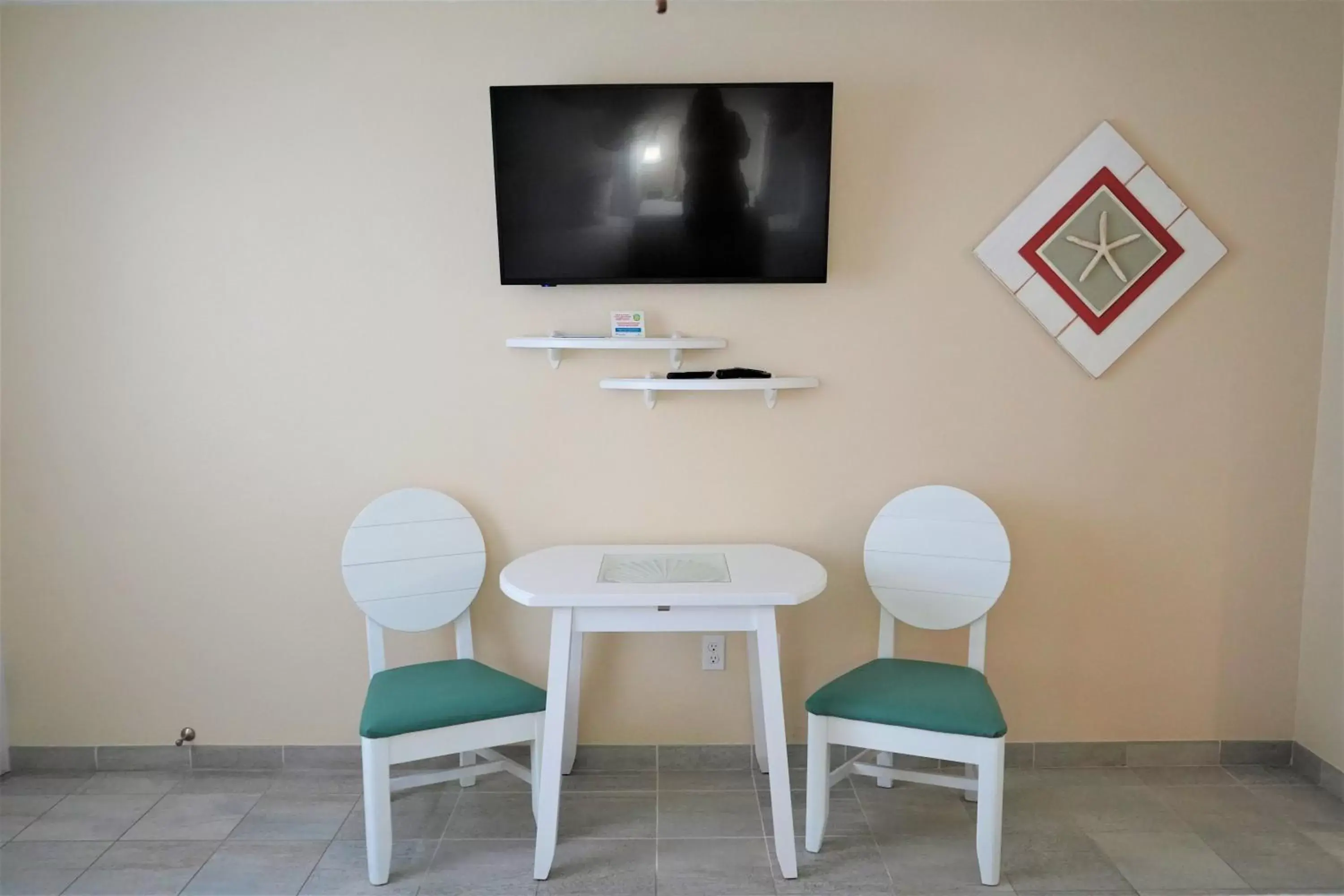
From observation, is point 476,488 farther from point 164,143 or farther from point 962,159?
point 962,159

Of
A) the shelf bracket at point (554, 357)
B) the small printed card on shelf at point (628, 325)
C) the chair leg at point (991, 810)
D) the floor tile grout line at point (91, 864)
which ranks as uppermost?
the small printed card on shelf at point (628, 325)

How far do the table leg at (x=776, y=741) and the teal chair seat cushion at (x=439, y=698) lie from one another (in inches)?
23.0

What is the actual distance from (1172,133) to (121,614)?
350 cm

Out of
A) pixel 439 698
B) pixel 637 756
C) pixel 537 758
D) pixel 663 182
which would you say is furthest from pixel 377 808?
pixel 663 182

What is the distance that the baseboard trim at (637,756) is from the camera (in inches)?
113

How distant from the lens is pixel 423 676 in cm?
252

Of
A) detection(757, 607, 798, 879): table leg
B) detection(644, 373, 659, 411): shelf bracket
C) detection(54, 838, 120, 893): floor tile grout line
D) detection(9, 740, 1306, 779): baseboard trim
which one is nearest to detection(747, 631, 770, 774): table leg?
detection(9, 740, 1306, 779): baseboard trim

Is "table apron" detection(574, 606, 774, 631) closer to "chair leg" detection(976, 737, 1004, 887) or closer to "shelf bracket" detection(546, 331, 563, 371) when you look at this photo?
"chair leg" detection(976, 737, 1004, 887)

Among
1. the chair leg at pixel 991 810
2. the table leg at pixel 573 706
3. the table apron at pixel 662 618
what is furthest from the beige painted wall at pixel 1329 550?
the table leg at pixel 573 706

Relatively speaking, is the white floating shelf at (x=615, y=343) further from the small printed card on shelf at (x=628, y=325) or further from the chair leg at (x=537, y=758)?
the chair leg at (x=537, y=758)

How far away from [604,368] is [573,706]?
1016 millimetres

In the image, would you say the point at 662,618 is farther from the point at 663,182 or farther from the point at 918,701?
the point at 663,182

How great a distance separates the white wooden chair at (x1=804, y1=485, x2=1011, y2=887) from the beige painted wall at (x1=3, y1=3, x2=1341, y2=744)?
0.17 metres

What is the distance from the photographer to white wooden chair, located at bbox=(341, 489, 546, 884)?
2.27 metres
